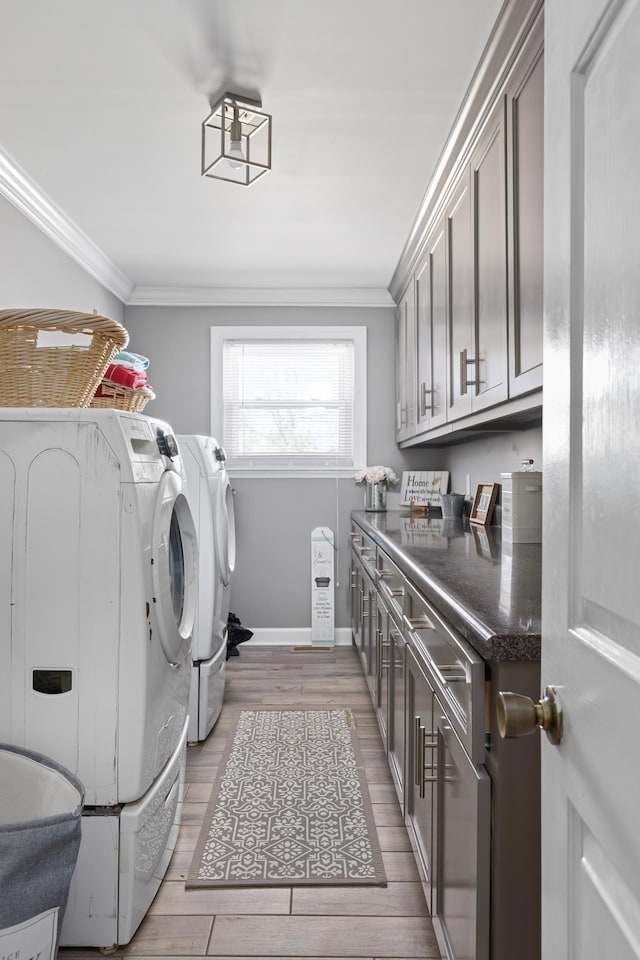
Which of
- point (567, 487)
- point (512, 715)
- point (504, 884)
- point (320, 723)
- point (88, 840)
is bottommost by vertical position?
point (320, 723)

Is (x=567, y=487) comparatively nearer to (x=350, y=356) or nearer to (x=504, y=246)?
(x=504, y=246)

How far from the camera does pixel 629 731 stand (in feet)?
1.78

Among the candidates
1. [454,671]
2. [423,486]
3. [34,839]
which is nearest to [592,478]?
[454,671]

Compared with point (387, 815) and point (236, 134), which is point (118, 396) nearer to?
point (236, 134)

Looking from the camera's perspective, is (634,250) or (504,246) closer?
(634,250)

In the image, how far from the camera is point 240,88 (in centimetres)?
222

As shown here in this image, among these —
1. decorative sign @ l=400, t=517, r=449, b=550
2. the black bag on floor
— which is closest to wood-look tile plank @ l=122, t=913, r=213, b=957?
decorative sign @ l=400, t=517, r=449, b=550

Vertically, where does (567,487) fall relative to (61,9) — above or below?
below

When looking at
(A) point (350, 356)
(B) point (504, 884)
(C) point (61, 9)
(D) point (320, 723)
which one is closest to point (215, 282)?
(A) point (350, 356)

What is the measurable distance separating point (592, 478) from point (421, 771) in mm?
1278

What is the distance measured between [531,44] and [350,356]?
297 centimetres

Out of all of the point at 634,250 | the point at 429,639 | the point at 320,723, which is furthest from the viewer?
the point at 320,723

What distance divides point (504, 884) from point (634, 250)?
96 cm

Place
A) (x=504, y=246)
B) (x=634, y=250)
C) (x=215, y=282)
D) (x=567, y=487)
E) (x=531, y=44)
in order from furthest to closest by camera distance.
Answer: (x=215, y=282), (x=504, y=246), (x=531, y=44), (x=567, y=487), (x=634, y=250)
